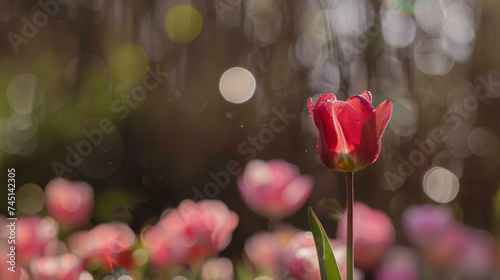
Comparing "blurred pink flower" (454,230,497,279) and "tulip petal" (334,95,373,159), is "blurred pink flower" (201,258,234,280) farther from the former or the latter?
"blurred pink flower" (454,230,497,279)

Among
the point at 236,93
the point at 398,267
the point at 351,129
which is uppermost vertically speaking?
the point at 351,129

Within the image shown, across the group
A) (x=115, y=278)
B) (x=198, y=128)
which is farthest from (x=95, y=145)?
(x=115, y=278)

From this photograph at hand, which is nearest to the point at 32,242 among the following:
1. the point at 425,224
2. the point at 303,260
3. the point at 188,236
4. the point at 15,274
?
the point at 15,274

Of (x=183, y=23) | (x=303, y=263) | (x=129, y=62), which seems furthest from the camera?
(x=183, y=23)

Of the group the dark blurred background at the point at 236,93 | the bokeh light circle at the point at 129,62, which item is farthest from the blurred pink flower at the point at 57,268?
Result: the bokeh light circle at the point at 129,62

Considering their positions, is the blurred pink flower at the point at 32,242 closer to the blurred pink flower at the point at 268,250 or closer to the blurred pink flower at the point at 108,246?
the blurred pink flower at the point at 108,246

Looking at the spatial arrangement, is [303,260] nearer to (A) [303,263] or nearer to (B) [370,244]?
(A) [303,263]

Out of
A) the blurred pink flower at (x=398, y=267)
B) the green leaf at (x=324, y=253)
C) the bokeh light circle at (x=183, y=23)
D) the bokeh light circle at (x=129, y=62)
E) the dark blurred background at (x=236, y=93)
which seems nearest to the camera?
the green leaf at (x=324, y=253)

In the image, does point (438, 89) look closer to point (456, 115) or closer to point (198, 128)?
point (456, 115)
